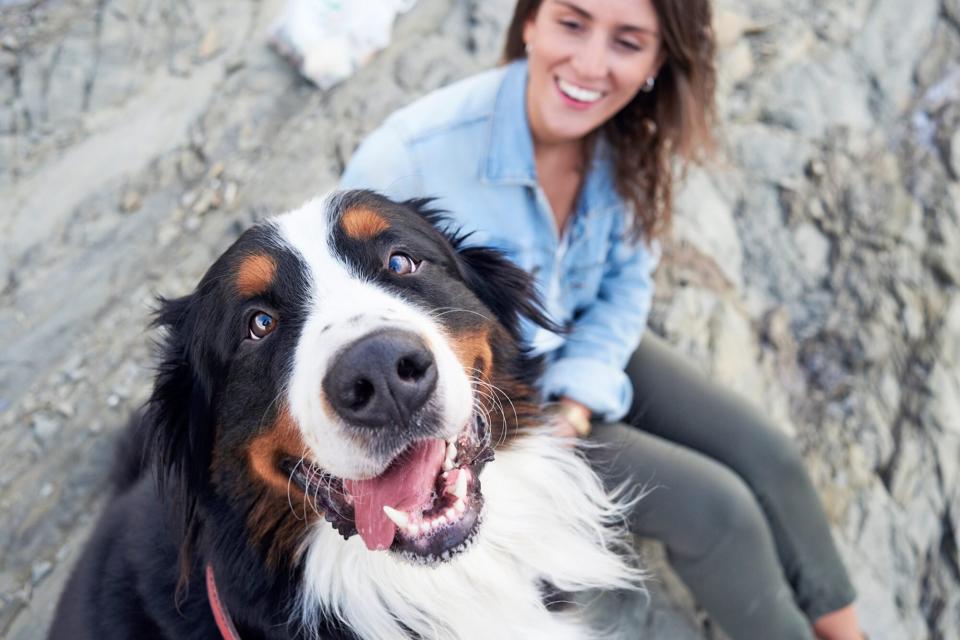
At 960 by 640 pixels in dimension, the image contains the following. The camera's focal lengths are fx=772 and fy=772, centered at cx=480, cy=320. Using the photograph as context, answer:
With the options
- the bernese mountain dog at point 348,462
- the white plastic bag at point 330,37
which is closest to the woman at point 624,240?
the bernese mountain dog at point 348,462

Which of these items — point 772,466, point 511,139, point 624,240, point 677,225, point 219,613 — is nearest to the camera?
point 219,613

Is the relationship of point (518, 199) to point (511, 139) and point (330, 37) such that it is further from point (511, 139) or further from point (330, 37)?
point (330, 37)

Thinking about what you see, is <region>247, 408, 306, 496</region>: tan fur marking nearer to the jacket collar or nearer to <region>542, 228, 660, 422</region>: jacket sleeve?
<region>542, 228, 660, 422</region>: jacket sleeve

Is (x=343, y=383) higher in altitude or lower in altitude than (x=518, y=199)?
higher

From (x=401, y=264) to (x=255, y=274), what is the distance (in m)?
0.35

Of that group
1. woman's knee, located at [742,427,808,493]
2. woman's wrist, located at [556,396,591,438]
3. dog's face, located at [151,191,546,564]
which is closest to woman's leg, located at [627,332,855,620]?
woman's knee, located at [742,427,808,493]

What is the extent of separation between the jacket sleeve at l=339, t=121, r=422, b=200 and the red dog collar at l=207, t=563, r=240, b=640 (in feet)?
3.94

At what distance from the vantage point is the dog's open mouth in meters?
1.66

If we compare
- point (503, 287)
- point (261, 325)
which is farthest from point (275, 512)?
point (503, 287)

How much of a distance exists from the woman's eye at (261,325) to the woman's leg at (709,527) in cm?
108

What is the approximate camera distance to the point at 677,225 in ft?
12.8

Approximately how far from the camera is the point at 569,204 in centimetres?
277

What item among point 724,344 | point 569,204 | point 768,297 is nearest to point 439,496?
point 569,204

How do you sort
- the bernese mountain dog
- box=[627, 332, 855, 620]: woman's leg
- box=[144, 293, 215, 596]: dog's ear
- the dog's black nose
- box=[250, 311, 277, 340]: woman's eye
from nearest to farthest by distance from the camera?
the dog's black nose < the bernese mountain dog < box=[250, 311, 277, 340]: woman's eye < box=[144, 293, 215, 596]: dog's ear < box=[627, 332, 855, 620]: woman's leg
